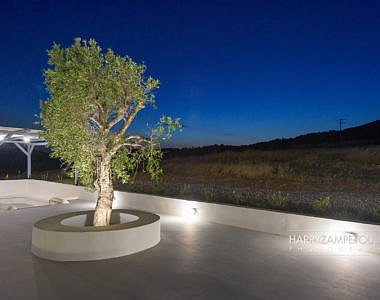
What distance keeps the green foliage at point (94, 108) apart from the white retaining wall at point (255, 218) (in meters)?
2.18

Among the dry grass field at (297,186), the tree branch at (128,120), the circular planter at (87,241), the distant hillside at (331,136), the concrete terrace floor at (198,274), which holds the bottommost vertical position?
the concrete terrace floor at (198,274)

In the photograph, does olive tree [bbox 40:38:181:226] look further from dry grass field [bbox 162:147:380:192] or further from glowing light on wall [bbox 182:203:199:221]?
dry grass field [bbox 162:147:380:192]

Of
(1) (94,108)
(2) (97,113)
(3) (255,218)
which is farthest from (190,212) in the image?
(1) (94,108)

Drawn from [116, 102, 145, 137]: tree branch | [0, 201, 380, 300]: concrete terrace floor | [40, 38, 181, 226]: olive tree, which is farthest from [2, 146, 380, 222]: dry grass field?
[116, 102, 145, 137]: tree branch

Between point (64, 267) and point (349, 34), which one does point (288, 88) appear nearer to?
point (349, 34)

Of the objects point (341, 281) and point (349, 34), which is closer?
point (341, 281)

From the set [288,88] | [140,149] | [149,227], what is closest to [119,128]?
[140,149]

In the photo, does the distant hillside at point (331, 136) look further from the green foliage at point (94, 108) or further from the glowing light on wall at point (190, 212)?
the green foliage at point (94, 108)

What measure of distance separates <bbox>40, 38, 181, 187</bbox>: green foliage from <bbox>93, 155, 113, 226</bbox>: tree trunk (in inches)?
1.7

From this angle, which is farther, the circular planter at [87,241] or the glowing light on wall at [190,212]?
the glowing light on wall at [190,212]

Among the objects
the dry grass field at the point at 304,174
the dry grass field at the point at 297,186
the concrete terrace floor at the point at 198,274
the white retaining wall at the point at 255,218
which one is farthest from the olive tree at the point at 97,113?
the dry grass field at the point at 304,174

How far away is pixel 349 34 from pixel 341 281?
10.3 meters

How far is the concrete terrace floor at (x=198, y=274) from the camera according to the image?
3.14 m

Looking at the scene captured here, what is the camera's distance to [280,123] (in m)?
25.8
